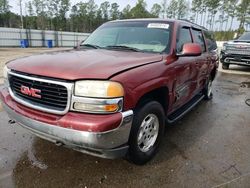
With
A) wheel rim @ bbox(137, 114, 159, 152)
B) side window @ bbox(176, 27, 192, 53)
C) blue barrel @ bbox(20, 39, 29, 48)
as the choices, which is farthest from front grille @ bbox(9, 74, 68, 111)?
blue barrel @ bbox(20, 39, 29, 48)

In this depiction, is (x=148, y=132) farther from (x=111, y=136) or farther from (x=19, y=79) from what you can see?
(x=19, y=79)

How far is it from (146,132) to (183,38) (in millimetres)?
1845

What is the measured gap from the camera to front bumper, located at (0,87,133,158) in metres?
2.26

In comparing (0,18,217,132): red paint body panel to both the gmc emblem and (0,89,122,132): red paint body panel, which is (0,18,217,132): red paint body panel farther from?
the gmc emblem

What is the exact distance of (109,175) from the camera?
9.29 ft

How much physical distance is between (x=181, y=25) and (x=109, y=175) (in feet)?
8.71

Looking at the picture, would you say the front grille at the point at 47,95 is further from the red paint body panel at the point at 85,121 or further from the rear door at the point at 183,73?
the rear door at the point at 183,73

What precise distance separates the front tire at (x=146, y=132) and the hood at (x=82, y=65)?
0.53 m

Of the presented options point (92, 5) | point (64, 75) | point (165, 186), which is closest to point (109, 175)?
point (165, 186)

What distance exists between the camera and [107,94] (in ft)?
7.50

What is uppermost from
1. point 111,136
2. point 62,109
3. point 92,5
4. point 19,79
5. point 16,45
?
point 92,5

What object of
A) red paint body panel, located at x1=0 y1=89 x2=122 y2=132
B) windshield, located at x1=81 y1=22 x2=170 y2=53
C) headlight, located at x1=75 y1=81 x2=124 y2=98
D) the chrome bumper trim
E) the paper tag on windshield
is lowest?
the chrome bumper trim

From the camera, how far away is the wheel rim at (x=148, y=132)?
2898 millimetres

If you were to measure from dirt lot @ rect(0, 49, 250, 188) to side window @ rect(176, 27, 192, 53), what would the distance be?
4.67ft
